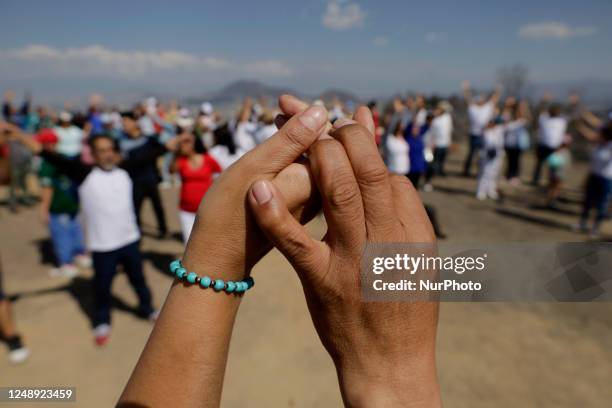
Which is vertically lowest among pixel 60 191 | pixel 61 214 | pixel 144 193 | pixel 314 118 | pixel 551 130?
pixel 61 214

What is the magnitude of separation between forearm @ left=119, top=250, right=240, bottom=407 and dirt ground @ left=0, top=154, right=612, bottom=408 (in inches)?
102

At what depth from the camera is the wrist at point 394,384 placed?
0.86 m

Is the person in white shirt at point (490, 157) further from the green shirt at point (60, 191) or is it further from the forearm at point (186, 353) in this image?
the forearm at point (186, 353)

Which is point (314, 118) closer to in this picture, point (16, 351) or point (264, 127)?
point (16, 351)

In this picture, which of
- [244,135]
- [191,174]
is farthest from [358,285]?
[244,135]

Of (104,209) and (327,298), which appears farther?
(104,209)

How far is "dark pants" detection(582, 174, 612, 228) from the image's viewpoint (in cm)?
627

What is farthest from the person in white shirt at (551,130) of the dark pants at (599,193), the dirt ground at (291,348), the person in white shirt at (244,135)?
the person in white shirt at (244,135)

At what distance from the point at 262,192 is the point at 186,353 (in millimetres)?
411

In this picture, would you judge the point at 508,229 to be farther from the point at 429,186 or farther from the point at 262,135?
the point at 262,135

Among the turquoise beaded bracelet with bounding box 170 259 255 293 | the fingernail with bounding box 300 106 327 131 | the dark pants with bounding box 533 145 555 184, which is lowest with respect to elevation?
the dark pants with bounding box 533 145 555 184

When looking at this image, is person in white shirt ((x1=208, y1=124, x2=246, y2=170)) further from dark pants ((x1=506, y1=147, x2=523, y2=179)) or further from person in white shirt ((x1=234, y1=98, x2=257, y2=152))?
dark pants ((x1=506, y1=147, x2=523, y2=179))

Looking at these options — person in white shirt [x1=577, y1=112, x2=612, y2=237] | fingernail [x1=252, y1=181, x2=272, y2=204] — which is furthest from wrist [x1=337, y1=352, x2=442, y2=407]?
person in white shirt [x1=577, y1=112, x2=612, y2=237]

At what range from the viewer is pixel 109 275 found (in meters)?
3.90
